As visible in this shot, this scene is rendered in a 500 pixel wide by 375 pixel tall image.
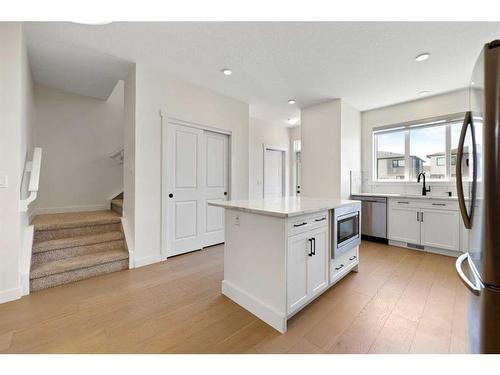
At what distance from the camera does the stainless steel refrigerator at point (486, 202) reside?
2.97 feet

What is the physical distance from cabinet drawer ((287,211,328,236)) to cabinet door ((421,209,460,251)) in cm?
259

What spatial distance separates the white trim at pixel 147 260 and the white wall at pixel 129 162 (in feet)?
0.53

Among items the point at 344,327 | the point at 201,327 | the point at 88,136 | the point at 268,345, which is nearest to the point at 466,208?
the point at 344,327

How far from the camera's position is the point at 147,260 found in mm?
2936

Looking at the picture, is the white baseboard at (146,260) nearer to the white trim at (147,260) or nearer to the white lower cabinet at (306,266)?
the white trim at (147,260)

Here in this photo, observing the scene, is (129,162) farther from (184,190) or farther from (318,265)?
(318,265)

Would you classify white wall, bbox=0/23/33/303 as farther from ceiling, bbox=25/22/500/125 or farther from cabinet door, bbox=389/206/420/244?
cabinet door, bbox=389/206/420/244

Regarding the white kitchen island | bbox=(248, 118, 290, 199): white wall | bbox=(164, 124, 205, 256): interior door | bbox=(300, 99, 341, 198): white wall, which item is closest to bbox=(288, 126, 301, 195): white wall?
bbox=(248, 118, 290, 199): white wall

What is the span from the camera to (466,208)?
1.18 metres

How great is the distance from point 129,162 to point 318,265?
2841mm

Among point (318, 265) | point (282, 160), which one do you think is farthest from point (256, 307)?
point (282, 160)

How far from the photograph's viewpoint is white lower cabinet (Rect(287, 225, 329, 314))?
1673 mm

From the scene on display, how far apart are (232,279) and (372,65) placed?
3.16 m
